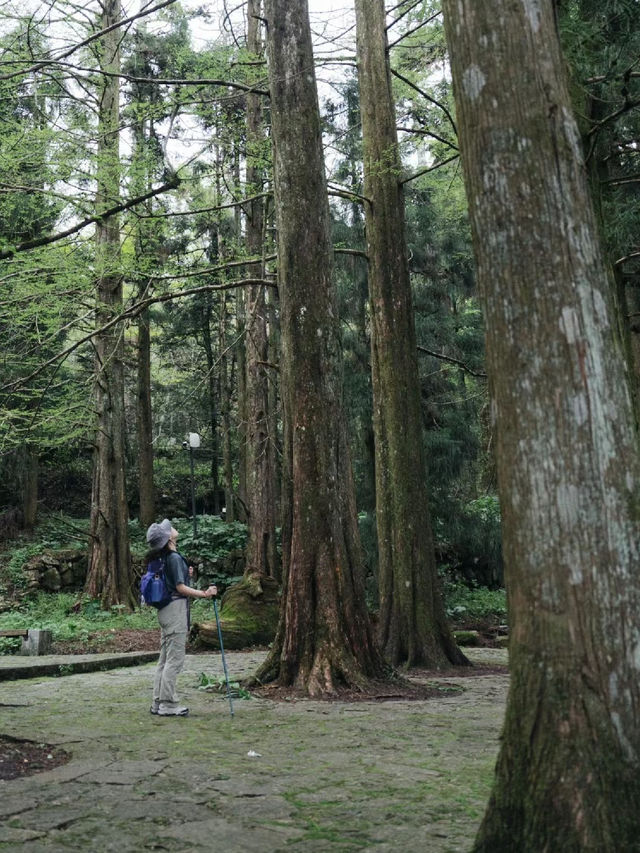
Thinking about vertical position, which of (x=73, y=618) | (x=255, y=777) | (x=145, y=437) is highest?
(x=145, y=437)

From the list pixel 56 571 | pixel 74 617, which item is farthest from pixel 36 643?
pixel 56 571

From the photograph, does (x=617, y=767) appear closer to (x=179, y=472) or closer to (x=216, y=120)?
(x=216, y=120)

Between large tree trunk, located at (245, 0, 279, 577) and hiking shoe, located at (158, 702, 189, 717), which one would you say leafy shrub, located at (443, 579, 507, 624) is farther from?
hiking shoe, located at (158, 702, 189, 717)

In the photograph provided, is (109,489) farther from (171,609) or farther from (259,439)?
(171,609)

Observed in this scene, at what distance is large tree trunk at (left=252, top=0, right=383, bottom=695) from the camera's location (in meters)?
8.54

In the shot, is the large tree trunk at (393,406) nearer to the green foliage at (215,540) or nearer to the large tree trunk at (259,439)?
the large tree trunk at (259,439)

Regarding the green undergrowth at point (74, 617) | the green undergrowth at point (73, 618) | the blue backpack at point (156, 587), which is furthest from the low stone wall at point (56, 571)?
→ the blue backpack at point (156, 587)

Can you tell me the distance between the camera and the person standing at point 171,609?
761cm

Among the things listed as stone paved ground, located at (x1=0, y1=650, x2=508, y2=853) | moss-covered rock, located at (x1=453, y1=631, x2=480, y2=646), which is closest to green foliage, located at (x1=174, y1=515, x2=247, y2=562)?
moss-covered rock, located at (x1=453, y1=631, x2=480, y2=646)

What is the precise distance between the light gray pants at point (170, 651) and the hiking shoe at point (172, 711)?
1.5 inches

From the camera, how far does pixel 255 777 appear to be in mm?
5059

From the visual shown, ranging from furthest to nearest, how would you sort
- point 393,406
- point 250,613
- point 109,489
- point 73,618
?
1. point 109,489
2. point 73,618
3. point 250,613
4. point 393,406

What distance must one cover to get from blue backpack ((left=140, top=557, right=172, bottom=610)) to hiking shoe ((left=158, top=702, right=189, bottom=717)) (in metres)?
0.90

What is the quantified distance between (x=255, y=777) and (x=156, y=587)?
3007 millimetres
